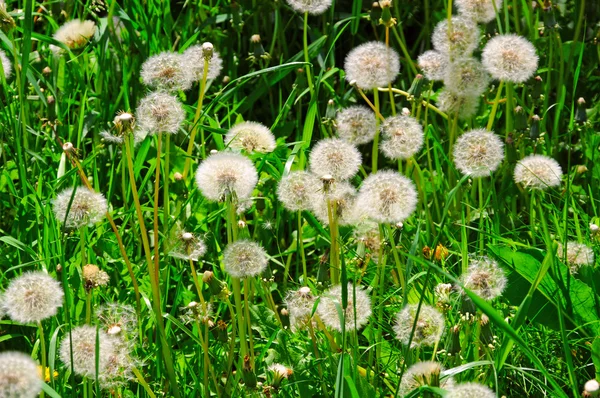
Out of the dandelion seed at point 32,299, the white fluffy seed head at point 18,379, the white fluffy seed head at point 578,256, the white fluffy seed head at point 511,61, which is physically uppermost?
the white fluffy seed head at point 511,61

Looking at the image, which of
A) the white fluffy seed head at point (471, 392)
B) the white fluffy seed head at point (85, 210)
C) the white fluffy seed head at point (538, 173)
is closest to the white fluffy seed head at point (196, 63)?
the white fluffy seed head at point (85, 210)

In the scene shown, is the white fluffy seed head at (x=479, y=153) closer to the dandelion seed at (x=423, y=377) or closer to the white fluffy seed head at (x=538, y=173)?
the white fluffy seed head at (x=538, y=173)

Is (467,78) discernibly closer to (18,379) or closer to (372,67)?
(372,67)

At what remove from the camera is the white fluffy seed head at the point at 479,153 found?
7.75ft

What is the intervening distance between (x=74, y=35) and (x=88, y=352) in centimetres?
157

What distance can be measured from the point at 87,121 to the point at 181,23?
0.87m

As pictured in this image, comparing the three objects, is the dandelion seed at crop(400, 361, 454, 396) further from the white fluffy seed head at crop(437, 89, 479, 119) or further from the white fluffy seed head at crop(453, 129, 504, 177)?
the white fluffy seed head at crop(437, 89, 479, 119)

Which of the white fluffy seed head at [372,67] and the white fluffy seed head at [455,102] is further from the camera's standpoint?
the white fluffy seed head at [455,102]

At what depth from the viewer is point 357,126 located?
2584mm

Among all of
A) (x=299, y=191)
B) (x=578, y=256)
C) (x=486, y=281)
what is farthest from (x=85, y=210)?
(x=578, y=256)

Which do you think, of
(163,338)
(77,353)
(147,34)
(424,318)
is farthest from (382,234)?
(147,34)

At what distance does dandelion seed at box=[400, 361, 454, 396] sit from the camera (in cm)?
167

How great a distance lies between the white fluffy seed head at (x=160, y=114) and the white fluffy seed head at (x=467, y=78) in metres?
0.85

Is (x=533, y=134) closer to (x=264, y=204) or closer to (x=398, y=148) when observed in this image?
(x=398, y=148)
